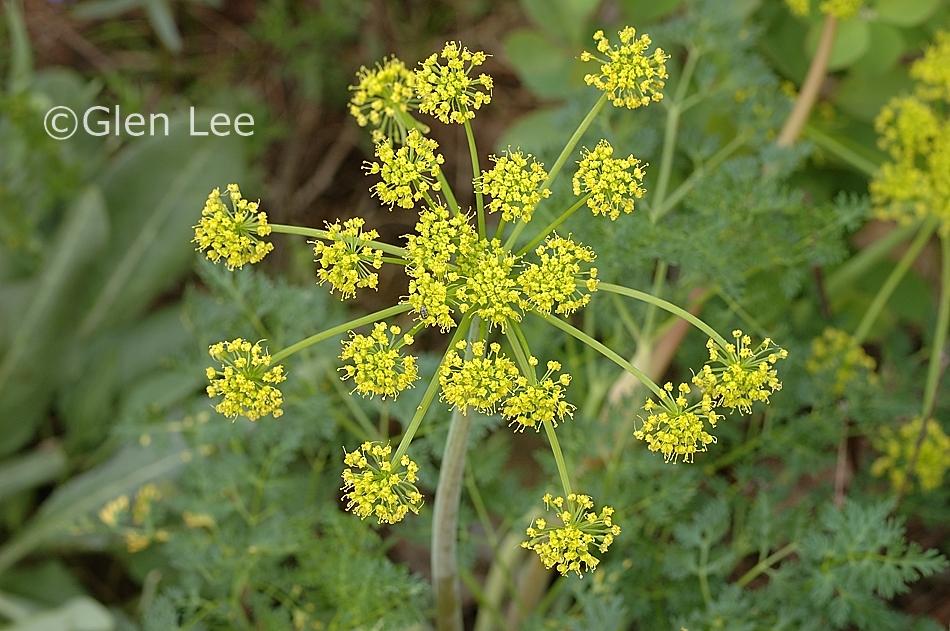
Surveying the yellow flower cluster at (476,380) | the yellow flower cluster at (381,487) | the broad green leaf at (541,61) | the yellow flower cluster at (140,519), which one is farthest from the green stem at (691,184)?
the yellow flower cluster at (140,519)

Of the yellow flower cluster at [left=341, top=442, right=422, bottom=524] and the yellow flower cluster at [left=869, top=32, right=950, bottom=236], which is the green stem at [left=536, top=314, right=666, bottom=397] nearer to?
the yellow flower cluster at [left=341, top=442, right=422, bottom=524]

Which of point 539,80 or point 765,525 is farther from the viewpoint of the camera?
point 539,80

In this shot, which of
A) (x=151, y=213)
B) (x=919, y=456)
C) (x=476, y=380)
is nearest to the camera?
(x=476, y=380)

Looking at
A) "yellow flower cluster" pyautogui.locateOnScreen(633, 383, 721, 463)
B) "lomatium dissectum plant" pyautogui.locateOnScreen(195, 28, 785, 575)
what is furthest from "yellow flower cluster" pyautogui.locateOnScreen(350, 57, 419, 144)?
"yellow flower cluster" pyautogui.locateOnScreen(633, 383, 721, 463)

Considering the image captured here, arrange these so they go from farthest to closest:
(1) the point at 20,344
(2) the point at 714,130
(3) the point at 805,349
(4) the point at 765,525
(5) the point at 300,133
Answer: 1. (5) the point at 300,133
2. (1) the point at 20,344
3. (2) the point at 714,130
4. (3) the point at 805,349
5. (4) the point at 765,525

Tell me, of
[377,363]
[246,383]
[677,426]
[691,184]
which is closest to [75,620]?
[246,383]

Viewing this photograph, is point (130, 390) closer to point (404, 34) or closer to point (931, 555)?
point (404, 34)

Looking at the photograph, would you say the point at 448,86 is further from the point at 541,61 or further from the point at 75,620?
the point at 75,620

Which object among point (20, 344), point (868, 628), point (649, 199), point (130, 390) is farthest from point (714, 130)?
point (20, 344)
